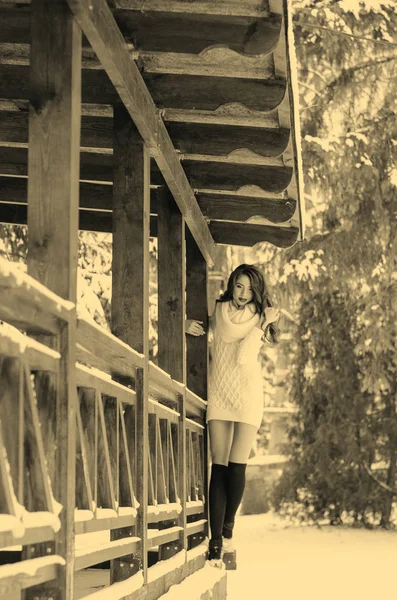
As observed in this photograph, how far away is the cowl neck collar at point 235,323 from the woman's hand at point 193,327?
0.70 ft

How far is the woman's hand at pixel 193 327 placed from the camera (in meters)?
8.50

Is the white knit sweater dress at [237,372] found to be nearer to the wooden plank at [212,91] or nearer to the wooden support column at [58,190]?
the wooden plank at [212,91]

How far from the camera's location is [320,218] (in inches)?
619

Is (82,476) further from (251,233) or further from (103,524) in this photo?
(251,233)

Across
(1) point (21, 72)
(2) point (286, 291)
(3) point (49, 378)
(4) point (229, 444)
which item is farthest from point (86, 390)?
(2) point (286, 291)

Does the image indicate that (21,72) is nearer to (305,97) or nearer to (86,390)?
(86,390)

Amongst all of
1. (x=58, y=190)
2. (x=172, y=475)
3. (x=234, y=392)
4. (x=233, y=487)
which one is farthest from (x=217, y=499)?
(x=58, y=190)

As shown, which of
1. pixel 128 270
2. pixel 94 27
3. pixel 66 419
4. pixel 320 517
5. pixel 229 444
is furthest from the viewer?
pixel 320 517

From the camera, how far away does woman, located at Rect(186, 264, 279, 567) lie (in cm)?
803

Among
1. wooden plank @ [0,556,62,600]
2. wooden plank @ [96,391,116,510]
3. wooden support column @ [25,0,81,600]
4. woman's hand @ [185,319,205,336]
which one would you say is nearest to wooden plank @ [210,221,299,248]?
woman's hand @ [185,319,205,336]

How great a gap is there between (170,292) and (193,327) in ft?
4.00

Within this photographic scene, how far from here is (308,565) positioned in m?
11.0

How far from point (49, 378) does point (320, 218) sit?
485 inches

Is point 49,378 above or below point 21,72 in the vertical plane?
below
